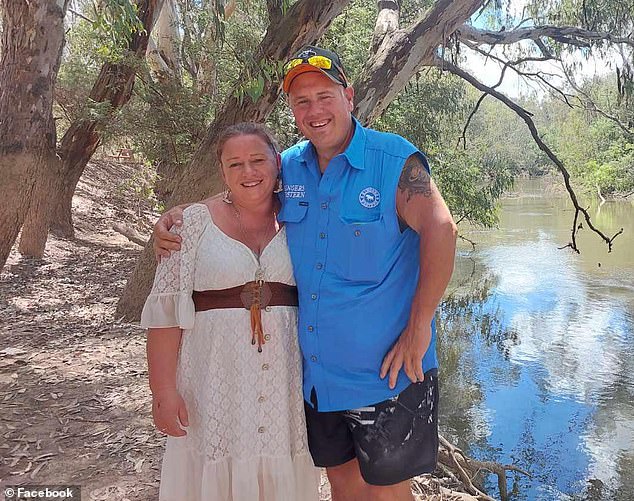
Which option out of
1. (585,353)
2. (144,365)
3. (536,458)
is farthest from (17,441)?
(585,353)

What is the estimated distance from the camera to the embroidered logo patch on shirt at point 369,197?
136 cm

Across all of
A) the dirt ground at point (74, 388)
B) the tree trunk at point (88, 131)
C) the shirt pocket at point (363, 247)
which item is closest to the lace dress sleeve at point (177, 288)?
the shirt pocket at point (363, 247)

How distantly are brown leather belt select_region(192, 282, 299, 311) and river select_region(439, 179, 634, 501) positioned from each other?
340 centimetres

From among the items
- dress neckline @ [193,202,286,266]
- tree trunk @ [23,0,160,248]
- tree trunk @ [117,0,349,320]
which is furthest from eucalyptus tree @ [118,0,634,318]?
dress neckline @ [193,202,286,266]

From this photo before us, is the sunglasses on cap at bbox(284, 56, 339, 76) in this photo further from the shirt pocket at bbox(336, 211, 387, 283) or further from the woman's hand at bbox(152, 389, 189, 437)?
the woman's hand at bbox(152, 389, 189, 437)

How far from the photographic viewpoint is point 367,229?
1347mm

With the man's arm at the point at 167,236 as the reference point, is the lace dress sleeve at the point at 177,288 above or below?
below

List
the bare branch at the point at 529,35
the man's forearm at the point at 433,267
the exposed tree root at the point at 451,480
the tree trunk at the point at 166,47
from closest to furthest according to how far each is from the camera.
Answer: the man's forearm at the point at 433,267, the exposed tree root at the point at 451,480, the bare branch at the point at 529,35, the tree trunk at the point at 166,47

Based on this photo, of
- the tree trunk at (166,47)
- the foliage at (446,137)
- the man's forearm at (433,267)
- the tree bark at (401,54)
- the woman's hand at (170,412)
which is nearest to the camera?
the man's forearm at (433,267)

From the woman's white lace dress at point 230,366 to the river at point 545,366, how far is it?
328 cm

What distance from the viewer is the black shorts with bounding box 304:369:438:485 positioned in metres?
1.37

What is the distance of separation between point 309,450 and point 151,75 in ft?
18.8

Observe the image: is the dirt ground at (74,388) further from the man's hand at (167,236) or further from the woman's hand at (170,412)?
the man's hand at (167,236)

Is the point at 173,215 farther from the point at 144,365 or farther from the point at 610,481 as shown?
the point at 610,481
